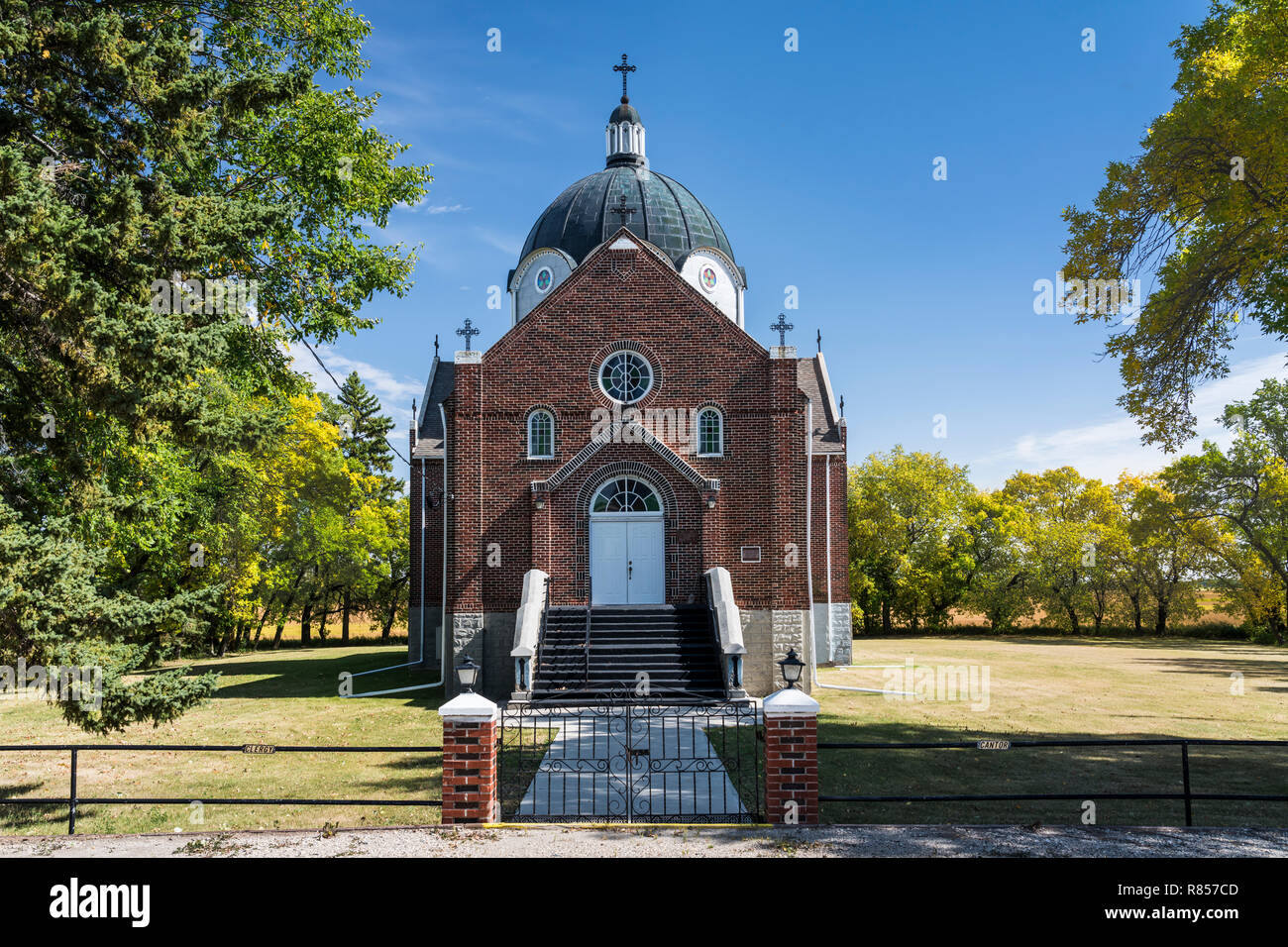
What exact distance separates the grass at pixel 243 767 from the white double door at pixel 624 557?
4.65m

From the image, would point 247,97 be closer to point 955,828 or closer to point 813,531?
point 955,828

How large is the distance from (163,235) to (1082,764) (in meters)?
13.9

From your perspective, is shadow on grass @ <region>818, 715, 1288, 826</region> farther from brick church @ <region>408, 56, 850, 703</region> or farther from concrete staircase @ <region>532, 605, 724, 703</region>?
brick church @ <region>408, 56, 850, 703</region>

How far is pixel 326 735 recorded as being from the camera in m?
13.6

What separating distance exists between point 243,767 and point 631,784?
6.37 meters

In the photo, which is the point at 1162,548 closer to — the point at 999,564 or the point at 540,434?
the point at 999,564

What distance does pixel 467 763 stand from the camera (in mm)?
7527

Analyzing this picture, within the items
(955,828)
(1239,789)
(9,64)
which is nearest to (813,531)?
(1239,789)

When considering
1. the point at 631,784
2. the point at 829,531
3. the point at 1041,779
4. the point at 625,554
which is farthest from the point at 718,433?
the point at 631,784

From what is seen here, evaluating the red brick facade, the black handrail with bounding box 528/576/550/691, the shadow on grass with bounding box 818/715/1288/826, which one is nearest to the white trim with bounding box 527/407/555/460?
the red brick facade

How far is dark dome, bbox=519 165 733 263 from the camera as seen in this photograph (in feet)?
79.9

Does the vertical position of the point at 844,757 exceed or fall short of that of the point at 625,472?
it falls short

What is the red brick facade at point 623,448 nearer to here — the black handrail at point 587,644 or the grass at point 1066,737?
the black handrail at point 587,644

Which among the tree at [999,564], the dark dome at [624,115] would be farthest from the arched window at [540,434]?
the tree at [999,564]
